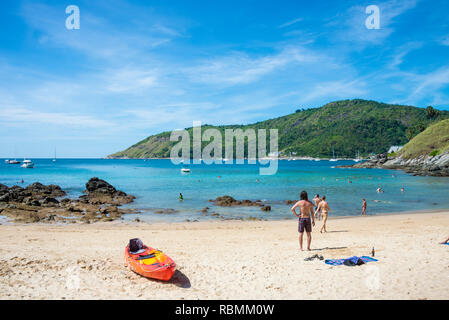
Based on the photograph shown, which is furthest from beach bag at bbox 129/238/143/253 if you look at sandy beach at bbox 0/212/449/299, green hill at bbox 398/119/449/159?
green hill at bbox 398/119/449/159

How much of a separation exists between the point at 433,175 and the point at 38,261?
7645cm

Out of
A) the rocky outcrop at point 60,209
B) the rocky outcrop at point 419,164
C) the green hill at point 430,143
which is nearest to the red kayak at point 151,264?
the rocky outcrop at point 60,209

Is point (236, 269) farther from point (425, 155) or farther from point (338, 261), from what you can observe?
point (425, 155)

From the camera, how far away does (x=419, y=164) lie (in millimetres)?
87312

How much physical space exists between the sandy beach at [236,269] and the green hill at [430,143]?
8921 centimetres

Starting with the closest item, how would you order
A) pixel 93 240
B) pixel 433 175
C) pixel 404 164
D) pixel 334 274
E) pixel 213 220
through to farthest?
pixel 334 274 → pixel 93 240 → pixel 213 220 → pixel 433 175 → pixel 404 164

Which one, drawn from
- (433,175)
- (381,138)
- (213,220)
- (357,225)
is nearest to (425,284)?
(357,225)

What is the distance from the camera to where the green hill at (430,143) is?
289ft

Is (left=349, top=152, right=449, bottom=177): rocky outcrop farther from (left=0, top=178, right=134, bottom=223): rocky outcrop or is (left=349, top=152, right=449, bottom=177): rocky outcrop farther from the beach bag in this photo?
the beach bag

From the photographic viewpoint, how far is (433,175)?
6569 centimetres

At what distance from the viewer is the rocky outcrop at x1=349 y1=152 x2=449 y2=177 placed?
230 ft

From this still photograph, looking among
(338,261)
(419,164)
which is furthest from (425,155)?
(338,261)
